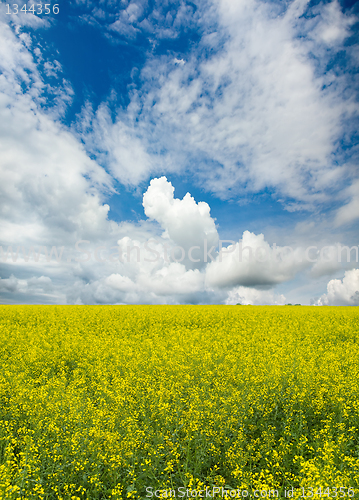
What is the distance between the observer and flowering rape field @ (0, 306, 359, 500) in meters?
4.56

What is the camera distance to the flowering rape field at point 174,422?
4562 mm

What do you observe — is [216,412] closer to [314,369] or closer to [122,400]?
[122,400]

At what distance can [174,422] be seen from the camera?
5934mm

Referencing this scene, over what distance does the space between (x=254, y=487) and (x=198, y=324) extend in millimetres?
15137

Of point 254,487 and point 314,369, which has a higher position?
point 314,369

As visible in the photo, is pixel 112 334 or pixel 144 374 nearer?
pixel 144 374

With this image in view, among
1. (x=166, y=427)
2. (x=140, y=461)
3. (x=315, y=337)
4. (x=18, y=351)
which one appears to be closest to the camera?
(x=140, y=461)

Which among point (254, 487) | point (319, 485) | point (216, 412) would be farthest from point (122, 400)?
point (319, 485)

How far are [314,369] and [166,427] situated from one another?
212 inches

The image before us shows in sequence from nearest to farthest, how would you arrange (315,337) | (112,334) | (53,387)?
1. (53,387)
2. (315,337)
3. (112,334)

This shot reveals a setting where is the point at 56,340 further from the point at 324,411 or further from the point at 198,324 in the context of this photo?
the point at 324,411

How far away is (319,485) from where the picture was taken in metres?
3.84

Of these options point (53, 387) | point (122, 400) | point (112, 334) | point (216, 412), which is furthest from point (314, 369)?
point (112, 334)

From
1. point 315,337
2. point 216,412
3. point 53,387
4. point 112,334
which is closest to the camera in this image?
point 216,412
